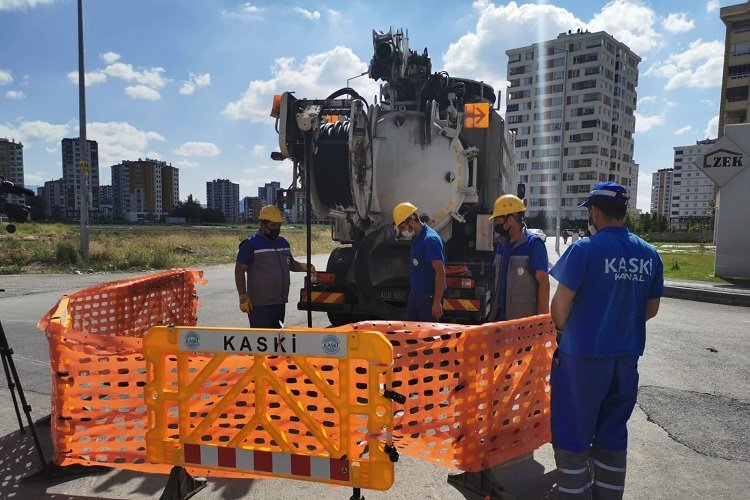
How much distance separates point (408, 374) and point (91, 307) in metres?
3.60

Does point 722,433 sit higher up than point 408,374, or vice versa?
point 408,374

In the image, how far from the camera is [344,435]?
265 centimetres

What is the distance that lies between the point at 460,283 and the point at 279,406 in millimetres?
3180

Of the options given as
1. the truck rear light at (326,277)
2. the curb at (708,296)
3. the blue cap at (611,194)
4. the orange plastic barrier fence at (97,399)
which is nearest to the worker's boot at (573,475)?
the blue cap at (611,194)

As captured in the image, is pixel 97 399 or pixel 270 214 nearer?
pixel 97 399

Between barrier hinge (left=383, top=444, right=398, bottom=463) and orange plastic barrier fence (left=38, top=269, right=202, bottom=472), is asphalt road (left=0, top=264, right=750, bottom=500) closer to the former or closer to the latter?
orange plastic barrier fence (left=38, top=269, right=202, bottom=472)

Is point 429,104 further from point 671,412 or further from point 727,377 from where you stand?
point 727,377

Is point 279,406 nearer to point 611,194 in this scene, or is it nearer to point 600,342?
point 600,342

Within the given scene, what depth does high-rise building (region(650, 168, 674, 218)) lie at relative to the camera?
484 ft

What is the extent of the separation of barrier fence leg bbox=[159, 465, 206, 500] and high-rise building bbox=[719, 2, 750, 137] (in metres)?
60.2

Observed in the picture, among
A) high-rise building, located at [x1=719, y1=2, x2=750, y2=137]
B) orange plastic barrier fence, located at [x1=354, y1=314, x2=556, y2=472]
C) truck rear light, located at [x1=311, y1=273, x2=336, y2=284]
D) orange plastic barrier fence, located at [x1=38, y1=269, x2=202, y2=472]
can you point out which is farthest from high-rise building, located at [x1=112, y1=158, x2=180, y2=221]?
orange plastic barrier fence, located at [x1=354, y1=314, x2=556, y2=472]

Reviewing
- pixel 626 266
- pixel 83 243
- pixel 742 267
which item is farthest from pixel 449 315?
pixel 83 243

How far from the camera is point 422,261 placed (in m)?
4.75

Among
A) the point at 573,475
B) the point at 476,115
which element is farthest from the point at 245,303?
the point at 476,115
